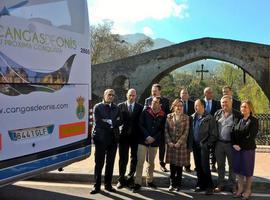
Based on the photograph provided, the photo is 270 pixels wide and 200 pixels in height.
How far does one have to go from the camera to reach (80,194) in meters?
7.54

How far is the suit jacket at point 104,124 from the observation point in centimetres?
759

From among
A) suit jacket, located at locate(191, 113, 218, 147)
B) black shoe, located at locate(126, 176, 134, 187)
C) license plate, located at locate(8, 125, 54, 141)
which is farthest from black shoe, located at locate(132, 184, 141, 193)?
license plate, located at locate(8, 125, 54, 141)

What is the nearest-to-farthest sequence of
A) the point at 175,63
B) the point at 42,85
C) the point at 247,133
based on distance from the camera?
the point at 42,85, the point at 247,133, the point at 175,63

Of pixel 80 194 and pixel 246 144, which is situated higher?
pixel 246 144

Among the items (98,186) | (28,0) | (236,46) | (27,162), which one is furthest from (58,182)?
(236,46)

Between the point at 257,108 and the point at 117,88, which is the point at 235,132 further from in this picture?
the point at 117,88

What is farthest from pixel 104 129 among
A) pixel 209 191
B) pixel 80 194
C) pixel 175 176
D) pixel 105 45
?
pixel 105 45

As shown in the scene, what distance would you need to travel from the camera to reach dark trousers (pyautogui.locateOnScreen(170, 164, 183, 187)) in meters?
7.87

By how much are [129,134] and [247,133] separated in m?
2.14

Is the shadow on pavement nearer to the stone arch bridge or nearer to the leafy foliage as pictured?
the leafy foliage

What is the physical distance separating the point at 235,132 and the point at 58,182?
3.52 m

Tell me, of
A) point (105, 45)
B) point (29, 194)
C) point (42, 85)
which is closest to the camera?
point (42, 85)

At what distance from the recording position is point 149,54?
30625 mm

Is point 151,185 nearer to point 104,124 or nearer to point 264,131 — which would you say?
point 104,124
